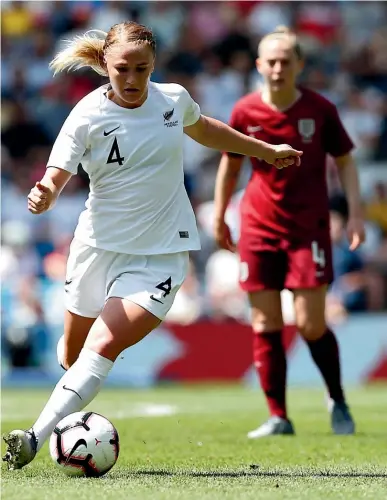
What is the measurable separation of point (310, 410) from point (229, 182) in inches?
110

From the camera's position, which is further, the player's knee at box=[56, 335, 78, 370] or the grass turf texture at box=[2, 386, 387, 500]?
the player's knee at box=[56, 335, 78, 370]

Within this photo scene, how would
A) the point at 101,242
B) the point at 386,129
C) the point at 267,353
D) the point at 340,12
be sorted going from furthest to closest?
the point at 340,12, the point at 386,129, the point at 267,353, the point at 101,242

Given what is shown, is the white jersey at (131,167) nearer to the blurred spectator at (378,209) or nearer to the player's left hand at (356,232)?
the player's left hand at (356,232)

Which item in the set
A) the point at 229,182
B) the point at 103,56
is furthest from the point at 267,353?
the point at 103,56

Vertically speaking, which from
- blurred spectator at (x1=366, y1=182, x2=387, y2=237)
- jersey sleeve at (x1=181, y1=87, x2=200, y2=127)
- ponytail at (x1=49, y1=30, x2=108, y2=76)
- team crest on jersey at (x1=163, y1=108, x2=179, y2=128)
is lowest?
blurred spectator at (x1=366, y1=182, x2=387, y2=237)

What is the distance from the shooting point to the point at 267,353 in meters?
7.93

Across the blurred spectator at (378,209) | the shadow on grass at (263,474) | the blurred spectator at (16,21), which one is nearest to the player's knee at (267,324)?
the shadow on grass at (263,474)

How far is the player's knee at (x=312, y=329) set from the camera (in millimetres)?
7739

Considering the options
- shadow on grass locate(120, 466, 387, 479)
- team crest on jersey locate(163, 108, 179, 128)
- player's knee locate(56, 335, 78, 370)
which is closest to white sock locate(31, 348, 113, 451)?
shadow on grass locate(120, 466, 387, 479)

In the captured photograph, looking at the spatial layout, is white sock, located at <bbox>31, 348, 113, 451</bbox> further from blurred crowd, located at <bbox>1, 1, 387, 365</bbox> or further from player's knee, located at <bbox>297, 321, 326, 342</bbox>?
blurred crowd, located at <bbox>1, 1, 387, 365</bbox>

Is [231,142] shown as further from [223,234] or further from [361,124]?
[361,124]

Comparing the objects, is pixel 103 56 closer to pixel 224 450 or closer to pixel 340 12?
pixel 224 450

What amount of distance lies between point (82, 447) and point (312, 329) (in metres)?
2.93

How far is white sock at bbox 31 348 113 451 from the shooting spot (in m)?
5.31
